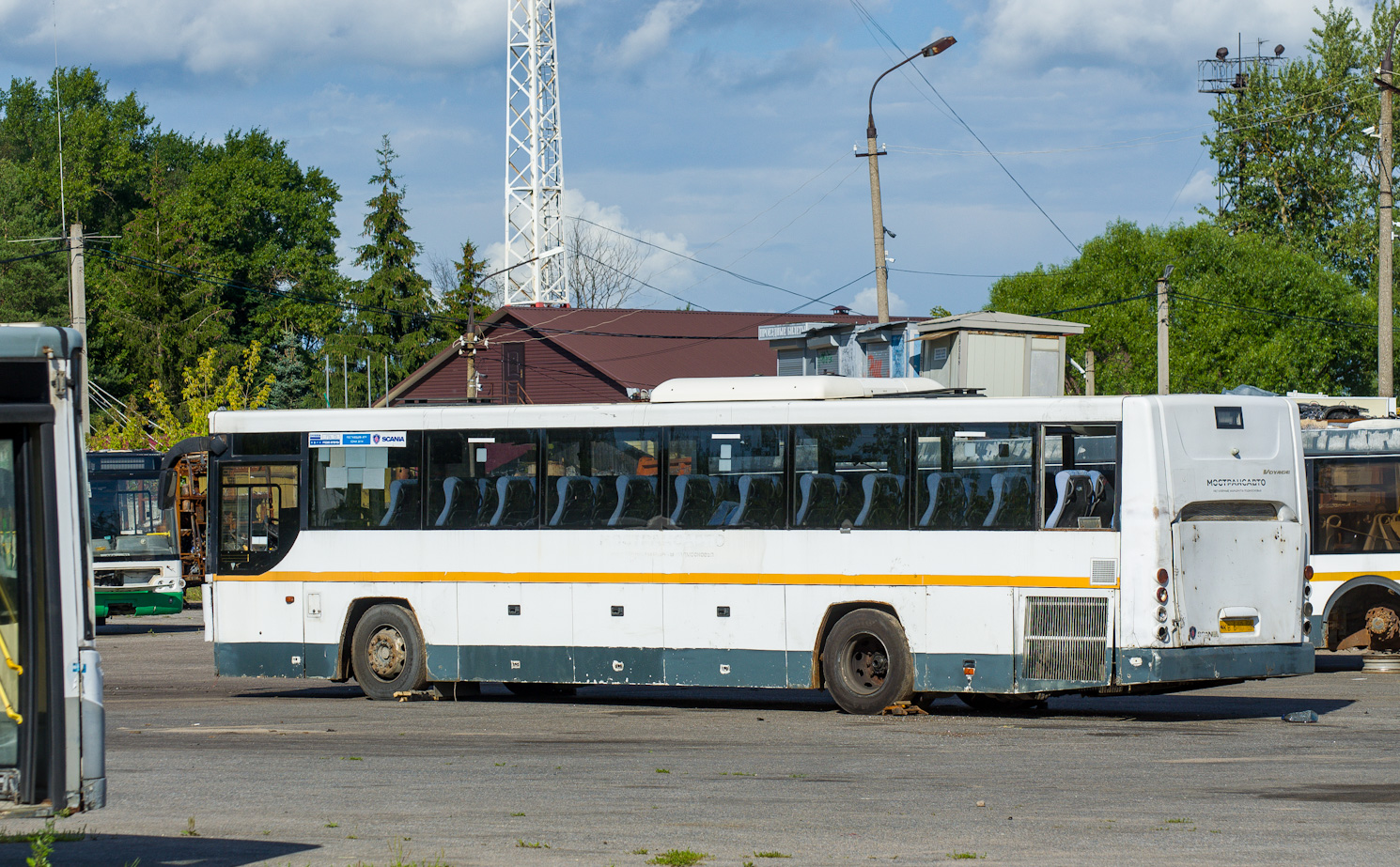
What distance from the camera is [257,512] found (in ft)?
57.7

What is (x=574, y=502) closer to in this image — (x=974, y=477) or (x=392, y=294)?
(x=974, y=477)

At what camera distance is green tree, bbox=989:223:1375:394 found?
6016 centimetres

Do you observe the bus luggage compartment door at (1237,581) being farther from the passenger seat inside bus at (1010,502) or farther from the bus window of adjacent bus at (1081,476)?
the passenger seat inside bus at (1010,502)

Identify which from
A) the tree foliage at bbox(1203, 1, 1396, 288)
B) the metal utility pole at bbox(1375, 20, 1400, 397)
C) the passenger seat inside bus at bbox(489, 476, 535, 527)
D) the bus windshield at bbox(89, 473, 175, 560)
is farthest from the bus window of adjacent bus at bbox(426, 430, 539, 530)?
the tree foliage at bbox(1203, 1, 1396, 288)

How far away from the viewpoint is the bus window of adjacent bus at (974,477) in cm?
1472

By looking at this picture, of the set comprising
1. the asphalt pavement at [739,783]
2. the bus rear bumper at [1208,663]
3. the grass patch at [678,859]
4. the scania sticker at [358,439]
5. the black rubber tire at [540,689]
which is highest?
the scania sticker at [358,439]

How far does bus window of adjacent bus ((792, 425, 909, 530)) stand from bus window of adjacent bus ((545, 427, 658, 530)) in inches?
55.7

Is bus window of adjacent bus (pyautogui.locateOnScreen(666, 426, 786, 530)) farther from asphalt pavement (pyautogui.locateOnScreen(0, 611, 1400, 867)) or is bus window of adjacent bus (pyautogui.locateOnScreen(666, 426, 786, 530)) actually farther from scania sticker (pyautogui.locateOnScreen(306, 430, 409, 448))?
scania sticker (pyautogui.locateOnScreen(306, 430, 409, 448))

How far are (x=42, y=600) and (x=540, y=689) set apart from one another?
11849 mm

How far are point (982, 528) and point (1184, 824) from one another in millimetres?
5904

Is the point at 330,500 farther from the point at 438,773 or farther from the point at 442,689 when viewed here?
the point at 438,773

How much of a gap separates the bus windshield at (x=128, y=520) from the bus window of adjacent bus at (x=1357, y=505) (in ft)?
67.3

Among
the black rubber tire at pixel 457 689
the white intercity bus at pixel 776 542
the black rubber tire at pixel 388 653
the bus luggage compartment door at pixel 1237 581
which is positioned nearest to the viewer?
the bus luggage compartment door at pixel 1237 581

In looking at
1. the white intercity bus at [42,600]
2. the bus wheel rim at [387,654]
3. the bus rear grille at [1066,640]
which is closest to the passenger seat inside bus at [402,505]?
the bus wheel rim at [387,654]
